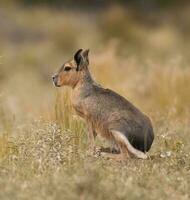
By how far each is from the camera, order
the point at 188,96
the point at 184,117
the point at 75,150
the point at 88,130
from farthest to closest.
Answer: the point at 188,96 → the point at 184,117 → the point at 88,130 → the point at 75,150

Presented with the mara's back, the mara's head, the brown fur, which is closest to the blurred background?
the mara's head

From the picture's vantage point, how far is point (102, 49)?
69.1 feet

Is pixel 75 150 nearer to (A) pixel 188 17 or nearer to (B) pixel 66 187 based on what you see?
(B) pixel 66 187

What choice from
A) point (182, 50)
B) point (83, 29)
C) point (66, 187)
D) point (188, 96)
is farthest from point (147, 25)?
point (66, 187)

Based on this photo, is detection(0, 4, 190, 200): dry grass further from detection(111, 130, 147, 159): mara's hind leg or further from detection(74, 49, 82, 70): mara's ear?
detection(74, 49, 82, 70): mara's ear

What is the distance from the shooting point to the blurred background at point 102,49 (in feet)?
50.3

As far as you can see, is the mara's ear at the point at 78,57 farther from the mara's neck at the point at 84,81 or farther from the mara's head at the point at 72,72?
the mara's neck at the point at 84,81

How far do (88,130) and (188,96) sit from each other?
510 centimetres

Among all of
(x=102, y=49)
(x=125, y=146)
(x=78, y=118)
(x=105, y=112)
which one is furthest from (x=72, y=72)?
(x=102, y=49)

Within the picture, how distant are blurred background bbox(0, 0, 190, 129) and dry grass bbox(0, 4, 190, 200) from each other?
32 mm

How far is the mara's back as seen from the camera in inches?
379

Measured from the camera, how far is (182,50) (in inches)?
1083

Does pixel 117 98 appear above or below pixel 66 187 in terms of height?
above

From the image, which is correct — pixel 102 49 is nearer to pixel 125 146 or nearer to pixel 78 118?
pixel 78 118
